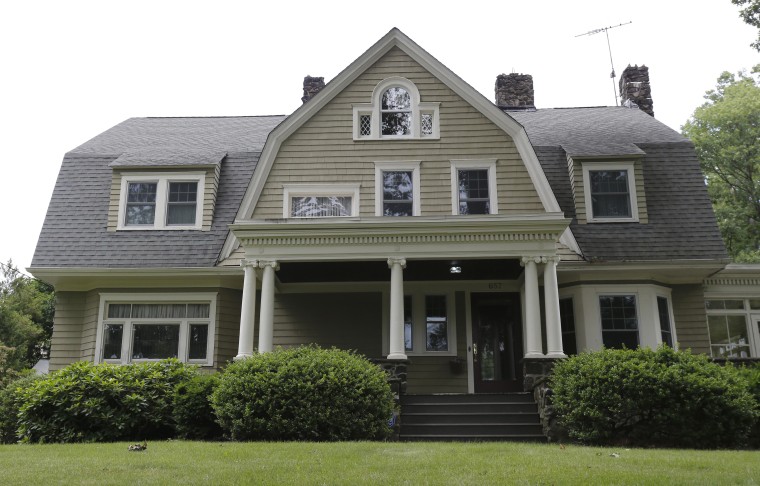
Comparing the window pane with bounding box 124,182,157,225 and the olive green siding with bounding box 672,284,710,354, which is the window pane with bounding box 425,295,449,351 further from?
the window pane with bounding box 124,182,157,225

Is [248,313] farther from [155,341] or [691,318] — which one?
[691,318]

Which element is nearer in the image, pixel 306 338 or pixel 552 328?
pixel 552 328

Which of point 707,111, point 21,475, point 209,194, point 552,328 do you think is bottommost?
point 21,475

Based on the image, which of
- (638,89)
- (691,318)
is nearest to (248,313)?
(691,318)

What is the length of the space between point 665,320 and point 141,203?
462 inches

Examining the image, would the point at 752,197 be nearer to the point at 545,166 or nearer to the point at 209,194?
the point at 545,166

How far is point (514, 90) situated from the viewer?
22.0m

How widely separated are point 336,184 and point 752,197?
697 inches

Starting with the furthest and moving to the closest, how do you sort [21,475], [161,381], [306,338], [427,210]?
[306,338] → [427,210] → [161,381] → [21,475]

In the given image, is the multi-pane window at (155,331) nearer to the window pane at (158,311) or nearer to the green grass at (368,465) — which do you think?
the window pane at (158,311)

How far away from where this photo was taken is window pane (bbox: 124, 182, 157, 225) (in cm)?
1595

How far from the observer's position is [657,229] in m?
15.1

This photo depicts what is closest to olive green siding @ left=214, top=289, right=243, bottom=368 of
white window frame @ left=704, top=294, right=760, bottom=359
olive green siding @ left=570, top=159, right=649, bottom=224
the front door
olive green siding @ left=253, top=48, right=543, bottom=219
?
olive green siding @ left=253, top=48, right=543, bottom=219

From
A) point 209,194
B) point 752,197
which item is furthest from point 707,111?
point 209,194
